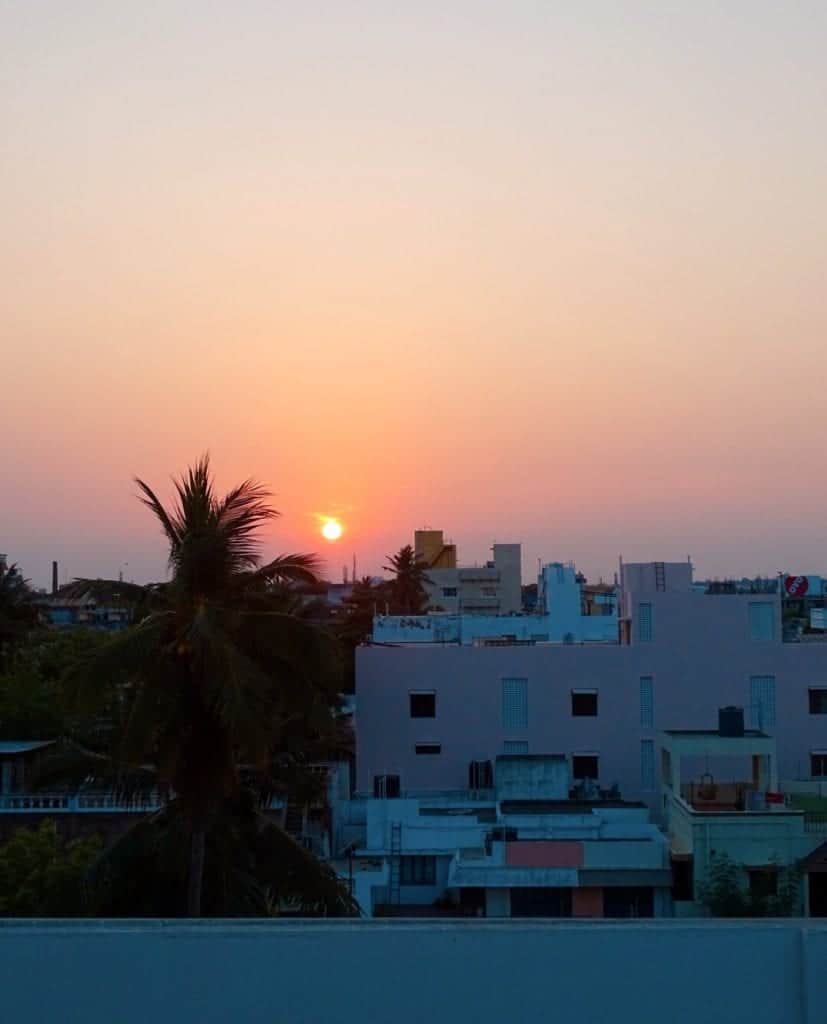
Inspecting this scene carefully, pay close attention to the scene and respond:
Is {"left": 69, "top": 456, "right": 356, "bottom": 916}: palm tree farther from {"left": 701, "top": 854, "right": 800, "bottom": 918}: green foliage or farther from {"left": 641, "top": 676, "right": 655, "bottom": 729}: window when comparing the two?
{"left": 641, "top": 676, "right": 655, "bottom": 729}: window

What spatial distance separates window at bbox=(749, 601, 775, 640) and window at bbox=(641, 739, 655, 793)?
398cm

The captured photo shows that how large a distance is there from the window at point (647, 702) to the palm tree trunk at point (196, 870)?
2424 cm

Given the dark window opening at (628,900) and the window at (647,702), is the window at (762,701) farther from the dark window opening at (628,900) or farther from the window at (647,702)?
the dark window opening at (628,900)

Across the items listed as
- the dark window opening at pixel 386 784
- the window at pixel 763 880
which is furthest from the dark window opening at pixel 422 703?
the window at pixel 763 880

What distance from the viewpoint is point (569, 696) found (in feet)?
114

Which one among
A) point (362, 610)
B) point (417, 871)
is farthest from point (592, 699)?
point (362, 610)

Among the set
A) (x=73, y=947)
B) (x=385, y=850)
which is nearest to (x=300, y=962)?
(x=73, y=947)

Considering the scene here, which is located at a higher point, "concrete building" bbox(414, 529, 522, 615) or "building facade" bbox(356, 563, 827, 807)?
"concrete building" bbox(414, 529, 522, 615)

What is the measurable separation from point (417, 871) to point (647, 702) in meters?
10.2

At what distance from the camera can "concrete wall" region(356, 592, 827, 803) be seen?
3466cm

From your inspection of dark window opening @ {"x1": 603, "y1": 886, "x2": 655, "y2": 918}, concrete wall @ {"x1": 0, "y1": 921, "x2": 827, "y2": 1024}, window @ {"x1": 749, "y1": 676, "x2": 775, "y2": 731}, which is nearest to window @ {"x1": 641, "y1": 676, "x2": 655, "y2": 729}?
window @ {"x1": 749, "y1": 676, "x2": 775, "y2": 731}

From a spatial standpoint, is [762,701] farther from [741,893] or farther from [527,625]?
[527,625]

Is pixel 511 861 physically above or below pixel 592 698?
below

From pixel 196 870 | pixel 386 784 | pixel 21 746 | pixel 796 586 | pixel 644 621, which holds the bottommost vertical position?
pixel 386 784
